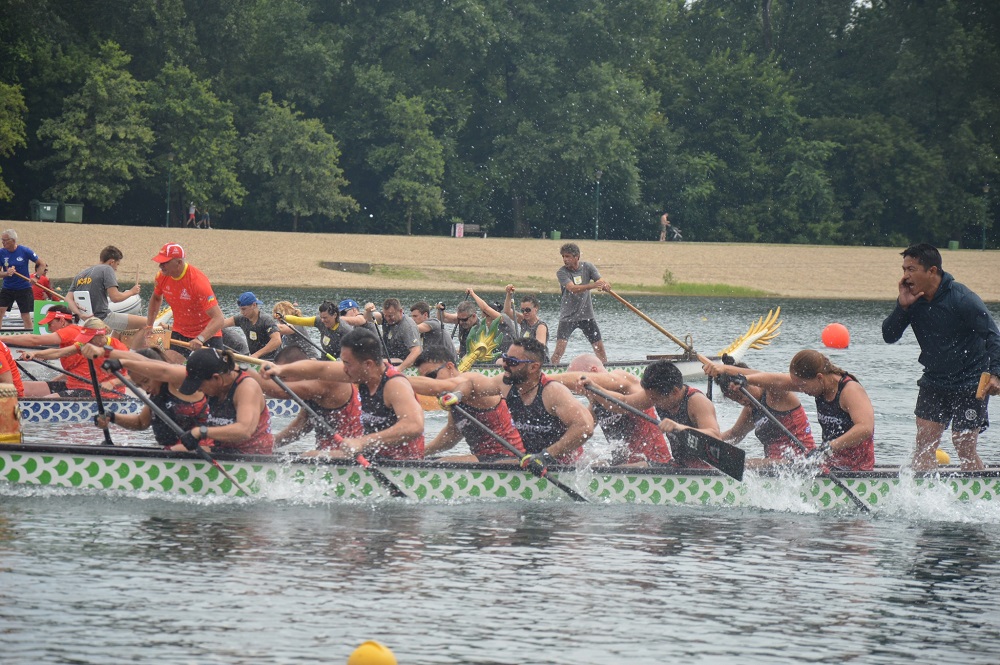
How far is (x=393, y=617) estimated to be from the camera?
8.38 metres

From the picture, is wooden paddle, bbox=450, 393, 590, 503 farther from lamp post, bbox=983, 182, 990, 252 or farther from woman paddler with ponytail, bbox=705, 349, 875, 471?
lamp post, bbox=983, 182, 990, 252

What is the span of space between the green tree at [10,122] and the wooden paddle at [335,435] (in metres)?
43.7

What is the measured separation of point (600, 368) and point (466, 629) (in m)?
4.45

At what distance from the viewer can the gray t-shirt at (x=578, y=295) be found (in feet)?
65.1

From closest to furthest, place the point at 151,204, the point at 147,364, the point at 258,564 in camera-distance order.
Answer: the point at 258,564 < the point at 147,364 < the point at 151,204

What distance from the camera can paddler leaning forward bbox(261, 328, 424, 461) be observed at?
35.8 ft

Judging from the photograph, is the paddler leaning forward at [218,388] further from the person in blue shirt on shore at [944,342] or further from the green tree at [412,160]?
the green tree at [412,160]

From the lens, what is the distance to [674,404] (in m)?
11.5

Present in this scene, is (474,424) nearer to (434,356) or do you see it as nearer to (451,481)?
(451,481)

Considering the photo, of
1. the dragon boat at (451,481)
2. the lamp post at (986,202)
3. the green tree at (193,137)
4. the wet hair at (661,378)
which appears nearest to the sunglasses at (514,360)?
the dragon boat at (451,481)

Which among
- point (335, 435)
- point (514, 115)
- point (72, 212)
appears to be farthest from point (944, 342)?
point (514, 115)

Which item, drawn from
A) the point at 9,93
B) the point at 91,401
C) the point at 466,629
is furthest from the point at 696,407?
the point at 9,93

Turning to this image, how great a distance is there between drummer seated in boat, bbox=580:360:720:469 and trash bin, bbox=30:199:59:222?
148 ft

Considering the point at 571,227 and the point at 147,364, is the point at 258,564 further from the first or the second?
the point at 571,227
